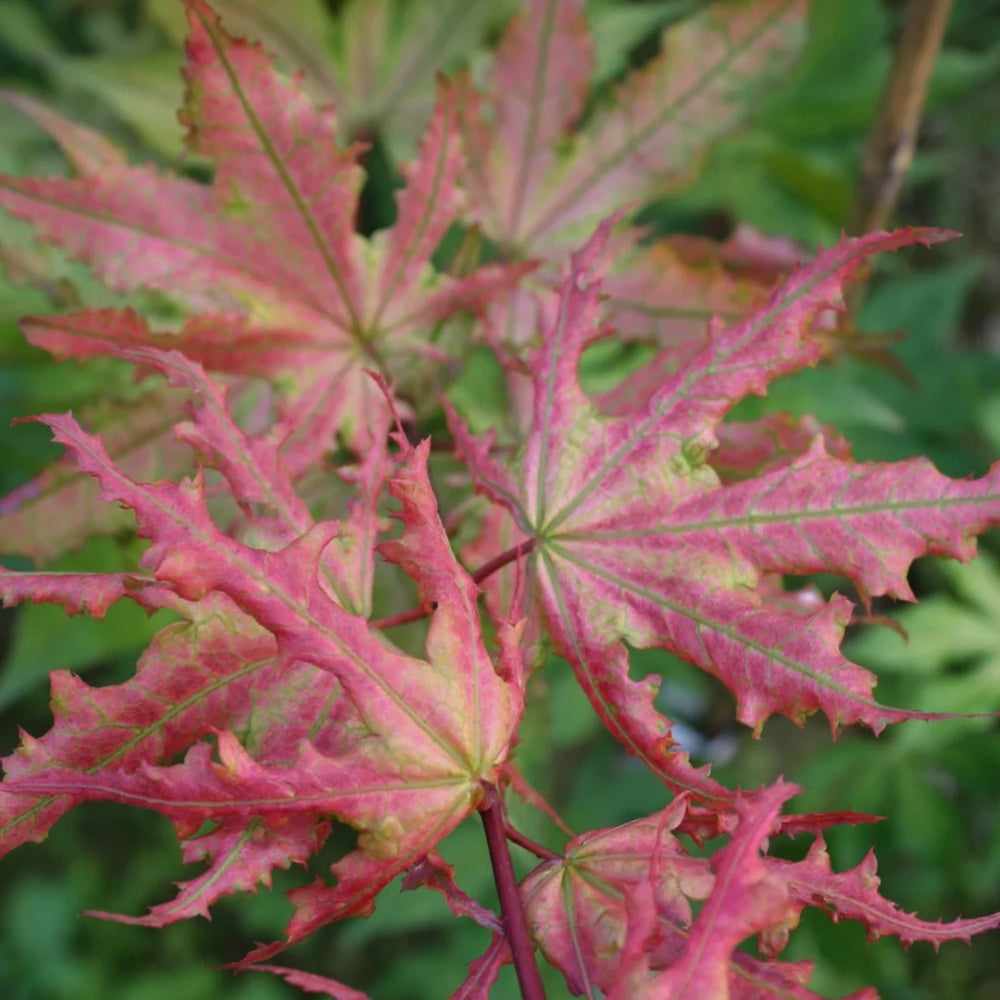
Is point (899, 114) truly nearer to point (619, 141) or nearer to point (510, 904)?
point (619, 141)

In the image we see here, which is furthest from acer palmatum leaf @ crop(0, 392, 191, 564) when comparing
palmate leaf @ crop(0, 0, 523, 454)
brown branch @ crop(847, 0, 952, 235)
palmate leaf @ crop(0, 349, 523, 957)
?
brown branch @ crop(847, 0, 952, 235)

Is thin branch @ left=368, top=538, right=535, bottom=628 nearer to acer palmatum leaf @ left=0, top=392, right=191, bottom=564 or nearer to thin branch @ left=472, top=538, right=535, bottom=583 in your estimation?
thin branch @ left=472, top=538, right=535, bottom=583

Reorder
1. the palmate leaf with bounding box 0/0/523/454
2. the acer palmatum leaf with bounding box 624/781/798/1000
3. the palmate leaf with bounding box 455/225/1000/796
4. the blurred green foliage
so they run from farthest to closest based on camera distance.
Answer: the blurred green foliage < the palmate leaf with bounding box 0/0/523/454 < the palmate leaf with bounding box 455/225/1000/796 < the acer palmatum leaf with bounding box 624/781/798/1000

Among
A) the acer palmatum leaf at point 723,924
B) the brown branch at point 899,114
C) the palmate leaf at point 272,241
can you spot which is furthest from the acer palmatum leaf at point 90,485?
the brown branch at point 899,114

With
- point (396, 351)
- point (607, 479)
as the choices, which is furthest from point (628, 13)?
point (607, 479)

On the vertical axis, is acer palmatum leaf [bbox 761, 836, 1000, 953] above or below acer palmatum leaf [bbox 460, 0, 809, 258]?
below

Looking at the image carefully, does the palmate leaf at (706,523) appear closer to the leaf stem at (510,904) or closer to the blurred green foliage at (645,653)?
the leaf stem at (510,904)
